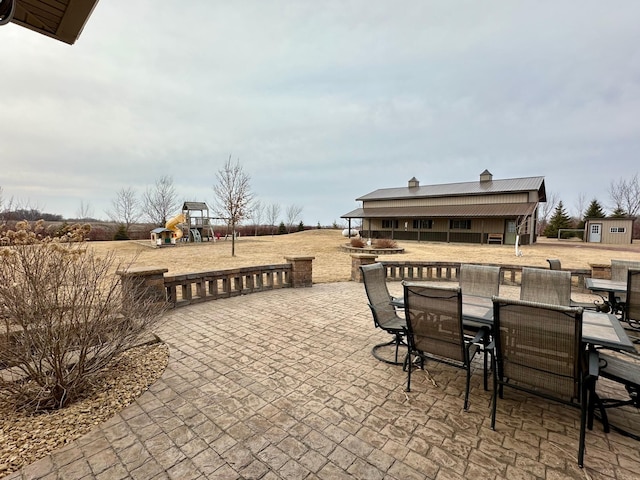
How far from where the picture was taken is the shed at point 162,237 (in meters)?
20.3

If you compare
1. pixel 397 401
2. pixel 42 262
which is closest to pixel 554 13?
pixel 397 401

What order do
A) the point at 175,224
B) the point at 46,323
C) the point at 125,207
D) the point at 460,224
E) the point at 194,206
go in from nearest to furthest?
1. the point at 46,323
2. the point at 175,224
3. the point at 194,206
4. the point at 460,224
5. the point at 125,207

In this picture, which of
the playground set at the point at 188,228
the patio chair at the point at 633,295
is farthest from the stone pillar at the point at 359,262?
the playground set at the point at 188,228

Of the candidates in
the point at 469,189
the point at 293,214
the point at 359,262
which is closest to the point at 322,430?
the point at 359,262

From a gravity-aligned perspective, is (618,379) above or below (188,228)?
below

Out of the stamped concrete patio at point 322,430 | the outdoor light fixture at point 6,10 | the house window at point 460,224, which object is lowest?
the stamped concrete patio at point 322,430

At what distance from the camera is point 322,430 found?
7.66ft

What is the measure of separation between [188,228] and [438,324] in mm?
25069

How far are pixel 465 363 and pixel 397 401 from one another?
77 centimetres

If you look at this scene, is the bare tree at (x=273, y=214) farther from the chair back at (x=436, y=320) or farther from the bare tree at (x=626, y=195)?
the bare tree at (x=626, y=195)

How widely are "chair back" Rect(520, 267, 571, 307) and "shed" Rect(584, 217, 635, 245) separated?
32.5 meters

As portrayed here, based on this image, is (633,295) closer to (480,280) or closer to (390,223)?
(480,280)

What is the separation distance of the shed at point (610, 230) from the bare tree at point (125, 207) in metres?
49.5

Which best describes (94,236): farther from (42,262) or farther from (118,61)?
(42,262)
